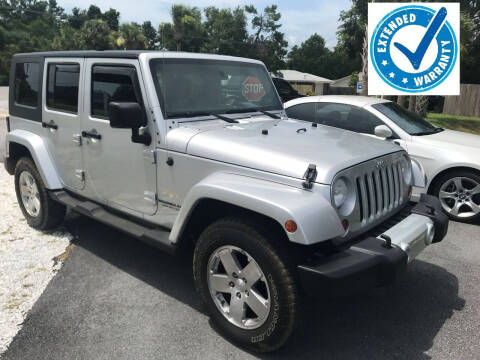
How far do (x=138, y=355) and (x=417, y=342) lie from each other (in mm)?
1933

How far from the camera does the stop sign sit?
414 cm

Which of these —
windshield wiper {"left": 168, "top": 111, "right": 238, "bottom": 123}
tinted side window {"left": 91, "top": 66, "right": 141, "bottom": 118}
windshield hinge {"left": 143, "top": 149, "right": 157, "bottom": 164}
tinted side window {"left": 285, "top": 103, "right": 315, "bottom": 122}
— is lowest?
windshield hinge {"left": 143, "top": 149, "right": 157, "bottom": 164}

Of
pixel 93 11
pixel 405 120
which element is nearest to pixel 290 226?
pixel 405 120

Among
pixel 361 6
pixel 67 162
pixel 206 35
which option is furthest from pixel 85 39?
pixel 67 162

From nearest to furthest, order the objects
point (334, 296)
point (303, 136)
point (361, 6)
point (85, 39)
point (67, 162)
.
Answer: point (334, 296)
point (303, 136)
point (67, 162)
point (361, 6)
point (85, 39)

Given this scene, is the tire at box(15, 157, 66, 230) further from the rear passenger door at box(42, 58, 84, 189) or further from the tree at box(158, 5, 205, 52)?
the tree at box(158, 5, 205, 52)

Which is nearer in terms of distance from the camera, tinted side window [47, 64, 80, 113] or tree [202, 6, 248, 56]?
tinted side window [47, 64, 80, 113]

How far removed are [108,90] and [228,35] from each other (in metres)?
50.9

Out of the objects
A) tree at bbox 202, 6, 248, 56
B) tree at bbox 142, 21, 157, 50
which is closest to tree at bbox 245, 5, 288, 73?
tree at bbox 202, 6, 248, 56

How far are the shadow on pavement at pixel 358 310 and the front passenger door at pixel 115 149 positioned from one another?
27.4 inches

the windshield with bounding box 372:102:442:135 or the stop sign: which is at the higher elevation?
the stop sign

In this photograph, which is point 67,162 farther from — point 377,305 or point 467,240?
point 467,240

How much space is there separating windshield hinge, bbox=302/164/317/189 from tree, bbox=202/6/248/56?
167 ft

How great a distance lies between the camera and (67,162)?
4398 millimetres
